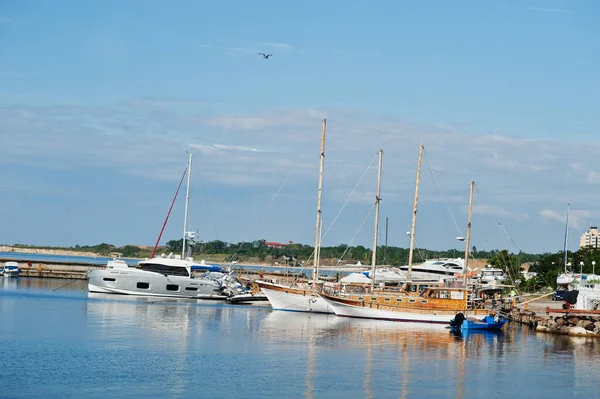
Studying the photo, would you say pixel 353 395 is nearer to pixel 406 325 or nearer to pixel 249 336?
pixel 249 336

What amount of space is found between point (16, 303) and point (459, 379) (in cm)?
4485

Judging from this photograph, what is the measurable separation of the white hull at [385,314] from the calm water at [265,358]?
4.50 feet

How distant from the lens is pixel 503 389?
40.1m

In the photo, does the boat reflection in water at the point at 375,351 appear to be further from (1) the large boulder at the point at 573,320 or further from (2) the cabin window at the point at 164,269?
(2) the cabin window at the point at 164,269

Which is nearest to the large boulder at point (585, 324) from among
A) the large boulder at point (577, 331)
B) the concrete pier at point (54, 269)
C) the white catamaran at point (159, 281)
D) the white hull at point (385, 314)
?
the large boulder at point (577, 331)

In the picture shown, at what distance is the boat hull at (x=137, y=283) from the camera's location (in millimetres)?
87125

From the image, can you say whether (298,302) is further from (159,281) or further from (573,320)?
(573,320)

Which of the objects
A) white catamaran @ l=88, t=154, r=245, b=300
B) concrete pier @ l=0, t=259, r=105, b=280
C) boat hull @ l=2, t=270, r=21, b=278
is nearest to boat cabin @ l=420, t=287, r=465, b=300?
white catamaran @ l=88, t=154, r=245, b=300

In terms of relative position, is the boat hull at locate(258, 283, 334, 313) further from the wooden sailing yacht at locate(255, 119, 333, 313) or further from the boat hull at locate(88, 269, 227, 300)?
the boat hull at locate(88, 269, 227, 300)

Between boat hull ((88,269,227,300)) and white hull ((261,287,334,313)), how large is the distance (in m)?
13.6

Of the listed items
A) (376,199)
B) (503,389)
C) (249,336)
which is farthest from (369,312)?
(503,389)

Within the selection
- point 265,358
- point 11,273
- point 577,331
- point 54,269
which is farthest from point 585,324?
point 54,269

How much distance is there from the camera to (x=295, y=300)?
257ft

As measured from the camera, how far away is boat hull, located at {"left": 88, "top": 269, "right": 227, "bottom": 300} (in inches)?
3430
